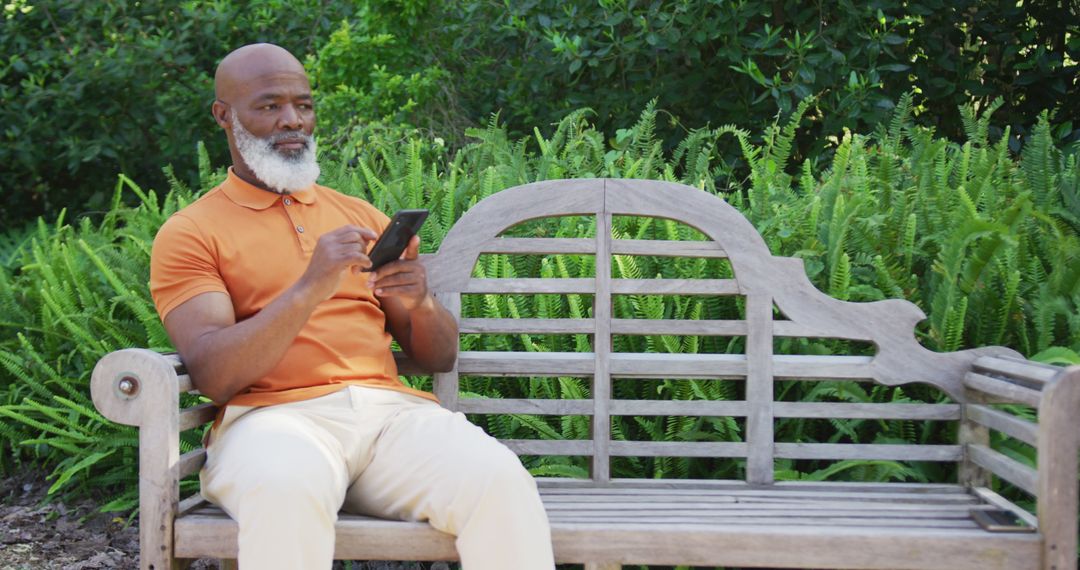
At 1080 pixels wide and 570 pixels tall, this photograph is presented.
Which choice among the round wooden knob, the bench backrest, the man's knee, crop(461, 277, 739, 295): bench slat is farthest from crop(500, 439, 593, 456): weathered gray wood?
the round wooden knob

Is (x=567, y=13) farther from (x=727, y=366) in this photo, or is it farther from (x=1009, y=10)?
(x=727, y=366)

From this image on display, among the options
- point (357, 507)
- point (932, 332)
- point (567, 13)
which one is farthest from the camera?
point (567, 13)

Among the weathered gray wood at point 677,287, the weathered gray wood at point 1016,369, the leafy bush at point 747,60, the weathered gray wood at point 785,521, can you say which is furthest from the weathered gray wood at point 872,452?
the leafy bush at point 747,60

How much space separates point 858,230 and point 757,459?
1.00 meters

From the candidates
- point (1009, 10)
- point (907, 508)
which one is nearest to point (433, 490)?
point (907, 508)

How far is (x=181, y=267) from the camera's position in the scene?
2740mm

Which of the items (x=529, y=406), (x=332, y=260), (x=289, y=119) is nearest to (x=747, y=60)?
(x=529, y=406)

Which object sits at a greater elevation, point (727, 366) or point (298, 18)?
point (298, 18)

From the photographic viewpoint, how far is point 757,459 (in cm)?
309

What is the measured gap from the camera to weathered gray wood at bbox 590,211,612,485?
123 inches

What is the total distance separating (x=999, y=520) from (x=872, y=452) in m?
0.48

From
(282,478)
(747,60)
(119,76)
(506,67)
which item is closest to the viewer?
(282,478)

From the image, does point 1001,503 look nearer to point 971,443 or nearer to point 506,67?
point 971,443

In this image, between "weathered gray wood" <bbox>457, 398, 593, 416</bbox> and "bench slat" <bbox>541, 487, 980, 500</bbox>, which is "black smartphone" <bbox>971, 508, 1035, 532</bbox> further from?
"weathered gray wood" <bbox>457, 398, 593, 416</bbox>
